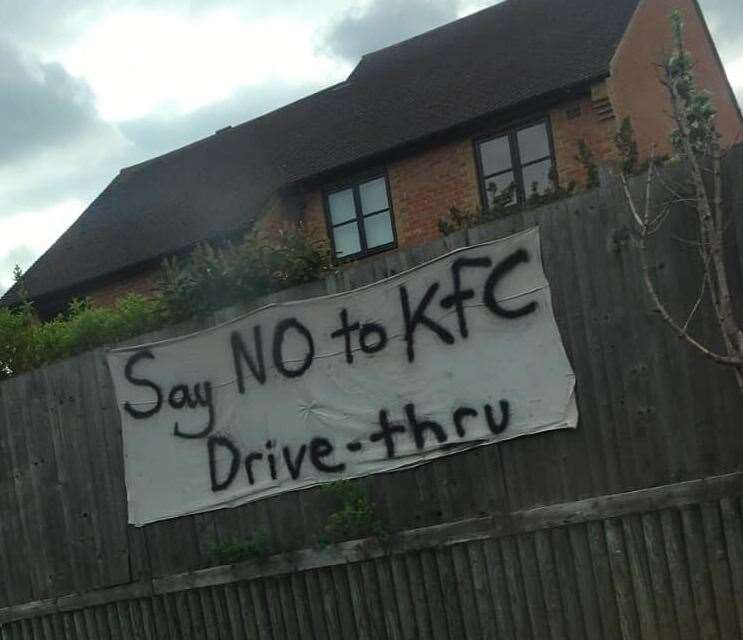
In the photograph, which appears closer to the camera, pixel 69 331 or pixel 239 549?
pixel 239 549

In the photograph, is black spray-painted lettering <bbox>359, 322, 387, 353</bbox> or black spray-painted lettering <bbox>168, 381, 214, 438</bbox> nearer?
black spray-painted lettering <bbox>359, 322, 387, 353</bbox>

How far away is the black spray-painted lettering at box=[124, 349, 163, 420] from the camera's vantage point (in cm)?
683

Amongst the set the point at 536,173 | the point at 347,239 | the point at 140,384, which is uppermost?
the point at 536,173

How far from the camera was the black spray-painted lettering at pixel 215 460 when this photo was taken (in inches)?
257

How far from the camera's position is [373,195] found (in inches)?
683

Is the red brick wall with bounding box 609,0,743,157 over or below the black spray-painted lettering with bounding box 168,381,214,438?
over

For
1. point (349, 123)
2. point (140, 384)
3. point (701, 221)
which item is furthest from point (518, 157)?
point (701, 221)

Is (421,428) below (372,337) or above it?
below

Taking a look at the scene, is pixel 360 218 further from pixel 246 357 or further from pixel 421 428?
pixel 421 428

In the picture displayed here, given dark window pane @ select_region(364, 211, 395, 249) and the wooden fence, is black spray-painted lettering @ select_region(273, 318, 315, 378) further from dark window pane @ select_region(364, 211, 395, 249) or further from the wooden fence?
dark window pane @ select_region(364, 211, 395, 249)

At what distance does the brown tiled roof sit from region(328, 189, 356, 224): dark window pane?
57cm

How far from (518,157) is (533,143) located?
331 mm

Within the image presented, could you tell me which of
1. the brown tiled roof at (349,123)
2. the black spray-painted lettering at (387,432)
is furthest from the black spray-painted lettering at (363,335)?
the brown tiled roof at (349,123)

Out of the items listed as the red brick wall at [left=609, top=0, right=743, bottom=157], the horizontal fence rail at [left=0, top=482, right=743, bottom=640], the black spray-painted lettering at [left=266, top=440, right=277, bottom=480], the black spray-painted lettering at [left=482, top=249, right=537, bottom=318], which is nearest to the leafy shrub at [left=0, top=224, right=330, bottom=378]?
the black spray-painted lettering at [left=266, top=440, right=277, bottom=480]
